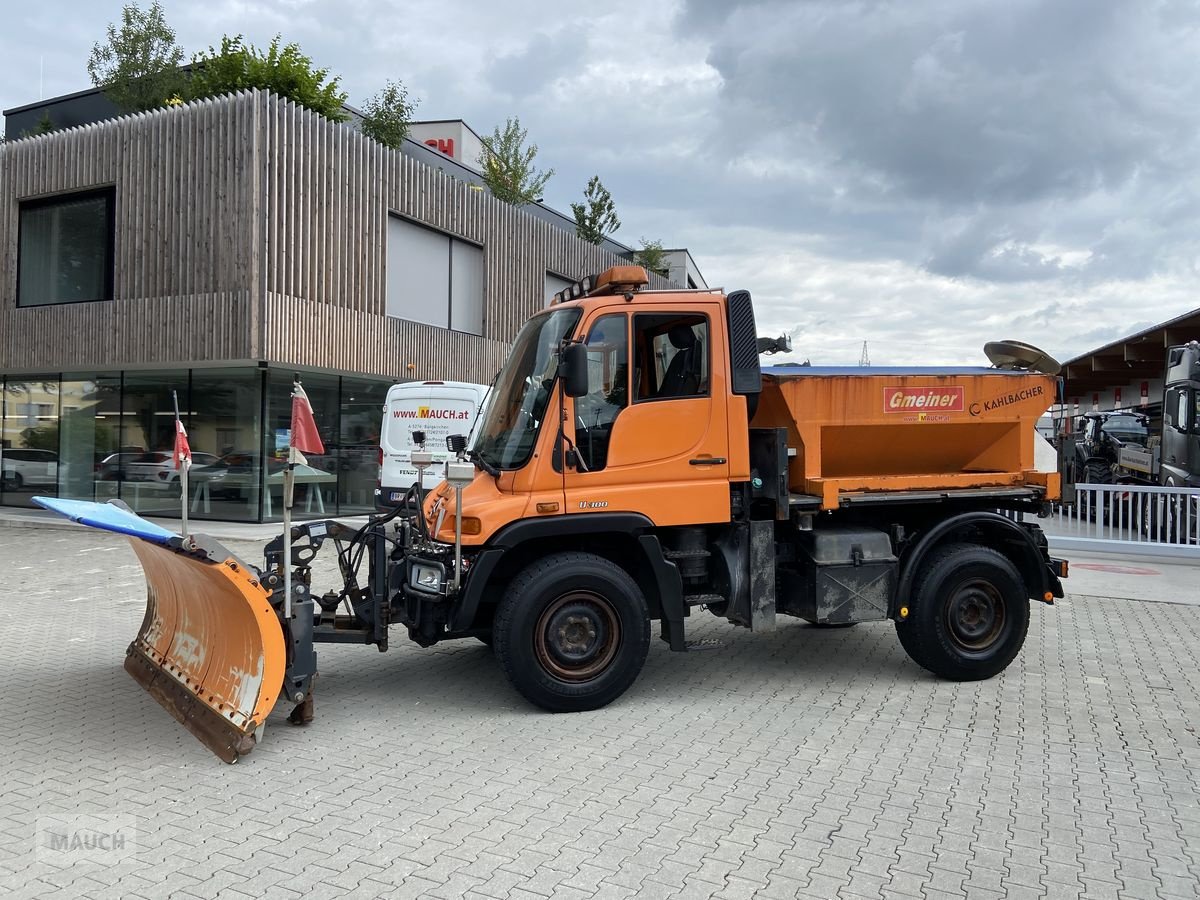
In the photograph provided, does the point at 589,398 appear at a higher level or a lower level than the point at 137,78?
lower

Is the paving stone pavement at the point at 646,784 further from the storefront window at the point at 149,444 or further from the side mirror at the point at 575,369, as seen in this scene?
the storefront window at the point at 149,444

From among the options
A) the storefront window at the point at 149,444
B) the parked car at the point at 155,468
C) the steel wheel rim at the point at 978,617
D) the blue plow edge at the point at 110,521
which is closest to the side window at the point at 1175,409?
the steel wheel rim at the point at 978,617

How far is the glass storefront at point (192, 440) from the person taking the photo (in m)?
16.3

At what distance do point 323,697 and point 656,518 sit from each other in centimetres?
257

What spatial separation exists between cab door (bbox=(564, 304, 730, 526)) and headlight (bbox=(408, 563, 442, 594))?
91cm

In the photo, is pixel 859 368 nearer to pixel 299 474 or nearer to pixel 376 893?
pixel 376 893

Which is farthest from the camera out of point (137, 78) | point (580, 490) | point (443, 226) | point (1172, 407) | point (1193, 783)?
point (137, 78)

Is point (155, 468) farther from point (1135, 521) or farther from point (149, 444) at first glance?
point (1135, 521)

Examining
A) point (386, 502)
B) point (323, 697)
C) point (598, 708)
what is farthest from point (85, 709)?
point (386, 502)

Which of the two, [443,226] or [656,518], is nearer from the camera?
[656,518]

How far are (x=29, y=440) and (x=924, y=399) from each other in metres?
20.0

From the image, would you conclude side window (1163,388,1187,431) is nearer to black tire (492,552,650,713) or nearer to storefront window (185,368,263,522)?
black tire (492,552,650,713)

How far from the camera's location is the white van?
13906 mm

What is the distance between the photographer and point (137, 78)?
21.1 m
